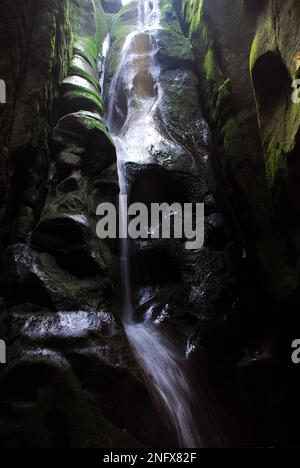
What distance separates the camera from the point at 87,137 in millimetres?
7516

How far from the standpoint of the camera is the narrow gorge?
4.07 m

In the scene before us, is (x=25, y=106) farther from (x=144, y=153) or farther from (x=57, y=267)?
(x=144, y=153)

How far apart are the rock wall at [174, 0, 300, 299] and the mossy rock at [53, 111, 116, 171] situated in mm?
2685

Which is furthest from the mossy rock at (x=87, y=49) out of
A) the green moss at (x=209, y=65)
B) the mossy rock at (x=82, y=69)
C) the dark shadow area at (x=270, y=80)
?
the dark shadow area at (x=270, y=80)

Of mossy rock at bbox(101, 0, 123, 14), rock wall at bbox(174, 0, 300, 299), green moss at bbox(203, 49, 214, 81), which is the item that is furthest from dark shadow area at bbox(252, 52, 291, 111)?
mossy rock at bbox(101, 0, 123, 14)

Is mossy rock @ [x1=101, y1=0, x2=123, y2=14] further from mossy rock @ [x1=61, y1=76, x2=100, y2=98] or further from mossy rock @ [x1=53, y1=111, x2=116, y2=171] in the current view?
mossy rock @ [x1=53, y1=111, x2=116, y2=171]

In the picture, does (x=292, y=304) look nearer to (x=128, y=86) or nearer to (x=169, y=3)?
(x=128, y=86)

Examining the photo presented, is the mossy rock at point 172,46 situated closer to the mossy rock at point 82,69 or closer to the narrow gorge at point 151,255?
the narrow gorge at point 151,255

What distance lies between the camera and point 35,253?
18.1 ft

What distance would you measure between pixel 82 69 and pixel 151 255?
6.09 m

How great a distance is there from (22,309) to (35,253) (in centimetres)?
106

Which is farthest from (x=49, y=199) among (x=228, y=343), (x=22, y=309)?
(x=228, y=343)

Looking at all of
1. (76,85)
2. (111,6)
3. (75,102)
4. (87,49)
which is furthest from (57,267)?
(111,6)

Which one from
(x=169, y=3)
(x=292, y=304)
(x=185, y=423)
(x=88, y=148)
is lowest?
(x=185, y=423)
